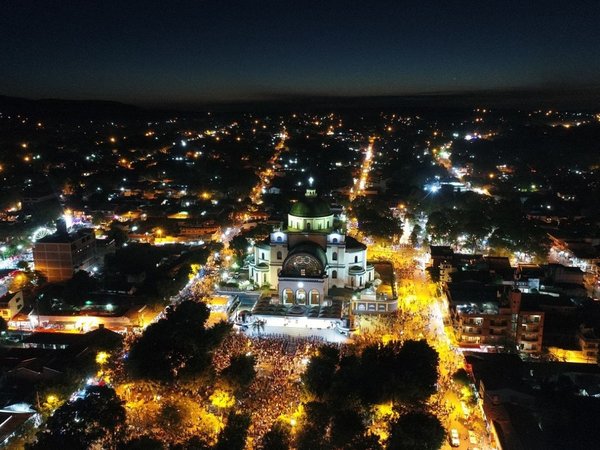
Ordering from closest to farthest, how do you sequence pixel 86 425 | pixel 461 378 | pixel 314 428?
pixel 86 425 < pixel 314 428 < pixel 461 378

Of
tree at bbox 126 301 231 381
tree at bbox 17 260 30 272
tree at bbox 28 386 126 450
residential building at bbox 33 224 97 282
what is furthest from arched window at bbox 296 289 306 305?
tree at bbox 17 260 30 272

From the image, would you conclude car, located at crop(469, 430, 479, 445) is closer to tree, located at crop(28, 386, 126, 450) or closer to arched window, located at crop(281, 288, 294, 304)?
tree, located at crop(28, 386, 126, 450)

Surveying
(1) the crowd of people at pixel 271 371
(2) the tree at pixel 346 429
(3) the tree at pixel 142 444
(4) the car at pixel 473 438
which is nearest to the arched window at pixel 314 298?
(1) the crowd of people at pixel 271 371

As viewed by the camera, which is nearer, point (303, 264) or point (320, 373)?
point (320, 373)

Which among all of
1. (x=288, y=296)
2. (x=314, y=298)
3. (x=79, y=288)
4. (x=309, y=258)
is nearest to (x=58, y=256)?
(x=79, y=288)

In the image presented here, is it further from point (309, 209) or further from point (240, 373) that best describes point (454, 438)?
point (309, 209)

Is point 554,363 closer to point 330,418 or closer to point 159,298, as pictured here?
point 330,418

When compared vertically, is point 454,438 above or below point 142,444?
below
